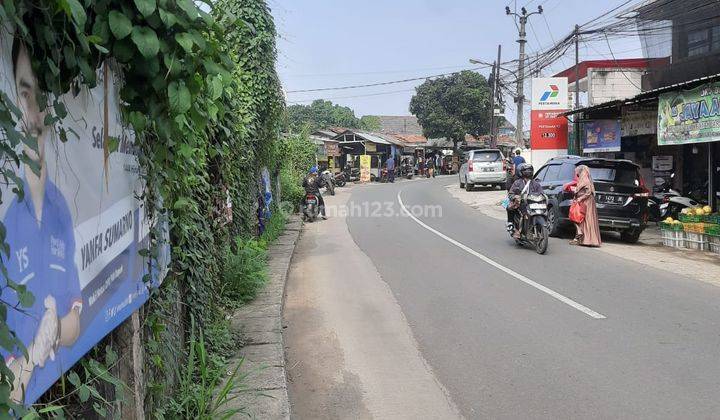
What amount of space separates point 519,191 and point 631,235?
3.32 metres

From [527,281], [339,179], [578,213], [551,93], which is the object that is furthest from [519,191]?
[339,179]

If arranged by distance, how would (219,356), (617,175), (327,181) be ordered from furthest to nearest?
(327,181), (617,175), (219,356)

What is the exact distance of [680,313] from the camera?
6906 millimetres

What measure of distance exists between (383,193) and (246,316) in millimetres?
24277

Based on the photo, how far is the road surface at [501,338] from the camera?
4.58 meters

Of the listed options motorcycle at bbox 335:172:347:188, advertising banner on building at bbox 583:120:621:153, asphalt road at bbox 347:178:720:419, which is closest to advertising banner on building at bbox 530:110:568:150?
advertising banner on building at bbox 583:120:621:153

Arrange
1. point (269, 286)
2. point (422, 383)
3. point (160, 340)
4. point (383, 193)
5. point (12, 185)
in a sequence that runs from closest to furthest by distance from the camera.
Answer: point (12, 185), point (160, 340), point (422, 383), point (269, 286), point (383, 193)

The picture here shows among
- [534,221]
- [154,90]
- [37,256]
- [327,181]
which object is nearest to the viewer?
[37,256]

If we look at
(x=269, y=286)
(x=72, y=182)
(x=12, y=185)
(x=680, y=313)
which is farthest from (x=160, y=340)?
(x=680, y=313)

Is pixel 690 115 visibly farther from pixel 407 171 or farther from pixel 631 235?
pixel 407 171

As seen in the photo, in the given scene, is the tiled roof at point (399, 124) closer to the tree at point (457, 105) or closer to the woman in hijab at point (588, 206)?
the tree at point (457, 105)

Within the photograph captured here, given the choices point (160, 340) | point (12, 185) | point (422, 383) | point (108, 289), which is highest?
point (12, 185)

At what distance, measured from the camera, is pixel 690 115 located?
41.7 feet

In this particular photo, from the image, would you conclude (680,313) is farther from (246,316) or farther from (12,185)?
(12,185)
